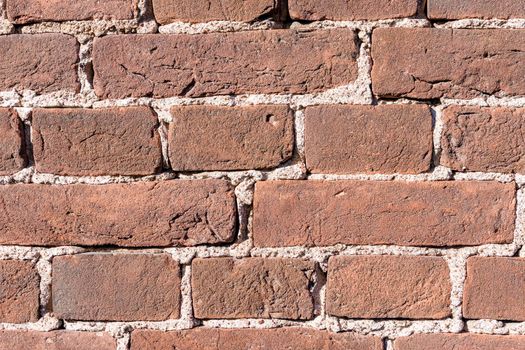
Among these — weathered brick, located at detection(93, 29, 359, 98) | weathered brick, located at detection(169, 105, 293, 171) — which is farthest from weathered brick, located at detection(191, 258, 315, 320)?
weathered brick, located at detection(93, 29, 359, 98)

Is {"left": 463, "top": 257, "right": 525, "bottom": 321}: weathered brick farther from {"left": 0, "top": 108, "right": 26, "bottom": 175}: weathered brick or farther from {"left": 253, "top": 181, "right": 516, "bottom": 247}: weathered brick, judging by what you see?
{"left": 0, "top": 108, "right": 26, "bottom": 175}: weathered brick

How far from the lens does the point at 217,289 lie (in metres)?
0.88

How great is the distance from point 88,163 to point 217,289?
9.9 inches

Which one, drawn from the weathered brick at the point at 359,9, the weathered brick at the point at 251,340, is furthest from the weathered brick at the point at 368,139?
the weathered brick at the point at 251,340

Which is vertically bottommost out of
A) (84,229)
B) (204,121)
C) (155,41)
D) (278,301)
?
(278,301)

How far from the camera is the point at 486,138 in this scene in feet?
2.79

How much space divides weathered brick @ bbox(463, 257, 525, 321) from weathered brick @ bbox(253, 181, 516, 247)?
33mm

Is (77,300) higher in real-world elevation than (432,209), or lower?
lower

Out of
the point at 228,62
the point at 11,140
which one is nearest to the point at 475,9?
the point at 228,62

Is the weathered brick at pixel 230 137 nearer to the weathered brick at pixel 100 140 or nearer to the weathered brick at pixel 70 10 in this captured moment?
the weathered brick at pixel 100 140

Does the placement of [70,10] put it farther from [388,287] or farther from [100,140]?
[388,287]

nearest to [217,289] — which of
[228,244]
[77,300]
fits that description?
[228,244]

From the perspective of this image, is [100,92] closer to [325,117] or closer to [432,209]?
[325,117]

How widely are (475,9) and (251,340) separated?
1.80 ft
